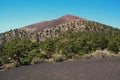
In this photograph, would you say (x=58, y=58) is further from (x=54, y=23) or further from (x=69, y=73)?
(x=54, y=23)

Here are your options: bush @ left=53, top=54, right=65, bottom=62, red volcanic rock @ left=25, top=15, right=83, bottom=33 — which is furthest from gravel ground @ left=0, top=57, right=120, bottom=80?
red volcanic rock @ left=25, top=15, right=83, bottom=33

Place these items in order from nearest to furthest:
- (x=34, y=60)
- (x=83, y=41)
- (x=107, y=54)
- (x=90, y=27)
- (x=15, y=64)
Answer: (x=15, y=64) < (x=34, y=60) < (x=107, y=54) < (x=83, y=41) < (x=90, y=27)

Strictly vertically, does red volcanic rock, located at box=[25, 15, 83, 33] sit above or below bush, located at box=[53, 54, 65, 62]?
above

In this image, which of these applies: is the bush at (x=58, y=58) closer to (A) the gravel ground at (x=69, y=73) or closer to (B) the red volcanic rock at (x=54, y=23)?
(A) the gravel ground at (x=69, y=73)

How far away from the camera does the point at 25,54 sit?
35375mm

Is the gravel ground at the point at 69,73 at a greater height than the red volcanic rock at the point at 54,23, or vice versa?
the red volcanic rock at the point at 54,23

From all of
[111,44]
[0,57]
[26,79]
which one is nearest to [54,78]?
[26,79]

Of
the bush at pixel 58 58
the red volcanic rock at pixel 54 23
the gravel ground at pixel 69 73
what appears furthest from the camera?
the red volcanic rock at pixel 54 23

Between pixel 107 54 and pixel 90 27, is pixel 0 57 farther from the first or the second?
pixel 90 27

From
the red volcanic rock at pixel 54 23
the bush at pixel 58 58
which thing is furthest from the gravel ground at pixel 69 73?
the red volcanic rock at pixel 54 23

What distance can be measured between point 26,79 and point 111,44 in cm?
2791

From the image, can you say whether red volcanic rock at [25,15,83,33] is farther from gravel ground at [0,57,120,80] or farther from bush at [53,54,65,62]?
gravel ground at [0,57,120,80]

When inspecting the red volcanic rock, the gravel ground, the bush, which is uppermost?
the red volcanic rock

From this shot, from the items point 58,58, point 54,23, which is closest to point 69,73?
point 58,58
